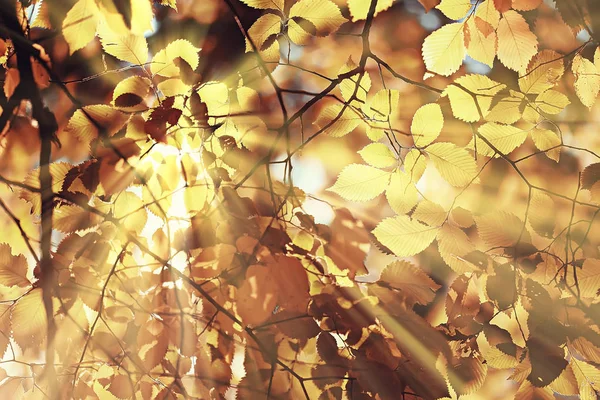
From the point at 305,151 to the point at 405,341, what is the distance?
876 millimetres

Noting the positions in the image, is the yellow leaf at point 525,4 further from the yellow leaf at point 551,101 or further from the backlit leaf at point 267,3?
the backlit leaf at point 267,3

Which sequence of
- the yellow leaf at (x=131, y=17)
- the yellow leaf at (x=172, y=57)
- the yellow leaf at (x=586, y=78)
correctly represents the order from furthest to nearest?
the yellow leaf at (x=586, y=78) < the yellow leaf at (x=172, y=57) < the yellow leaf at (x=131, y=17)

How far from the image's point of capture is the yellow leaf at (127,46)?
100cm

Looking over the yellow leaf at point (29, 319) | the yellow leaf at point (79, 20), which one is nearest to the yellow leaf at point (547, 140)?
the yellow leaf at point (79, 20)

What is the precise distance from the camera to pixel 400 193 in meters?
1.07

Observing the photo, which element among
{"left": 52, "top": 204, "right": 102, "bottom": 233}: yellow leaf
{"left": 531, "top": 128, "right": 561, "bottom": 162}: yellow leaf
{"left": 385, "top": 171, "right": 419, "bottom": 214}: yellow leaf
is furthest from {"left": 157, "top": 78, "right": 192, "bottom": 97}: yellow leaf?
{"left": 531, "top": 128, "right": 561, "bottom": 162}: yellow leaf

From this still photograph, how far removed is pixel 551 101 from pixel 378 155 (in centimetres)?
43

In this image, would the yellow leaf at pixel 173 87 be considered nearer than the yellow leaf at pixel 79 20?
No

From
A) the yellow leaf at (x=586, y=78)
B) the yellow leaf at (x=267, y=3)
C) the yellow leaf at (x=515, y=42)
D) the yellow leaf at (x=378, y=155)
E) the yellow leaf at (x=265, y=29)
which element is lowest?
the yellow leaf at (x=378, y=155)

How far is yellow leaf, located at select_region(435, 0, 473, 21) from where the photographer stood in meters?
1.06

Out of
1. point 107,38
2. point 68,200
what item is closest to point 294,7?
point 107,38

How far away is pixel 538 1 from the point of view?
3.53 ft

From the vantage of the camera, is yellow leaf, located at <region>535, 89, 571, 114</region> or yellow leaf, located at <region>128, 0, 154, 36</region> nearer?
yellow leaf, located at <region>128, 0, 154, 36</region>

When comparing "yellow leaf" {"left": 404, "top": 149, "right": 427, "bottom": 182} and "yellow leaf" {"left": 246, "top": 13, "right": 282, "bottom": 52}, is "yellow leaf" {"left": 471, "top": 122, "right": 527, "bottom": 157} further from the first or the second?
"yellow leaf" {"left": 246, "top": 13, "right": 282, "bottom": 52}
